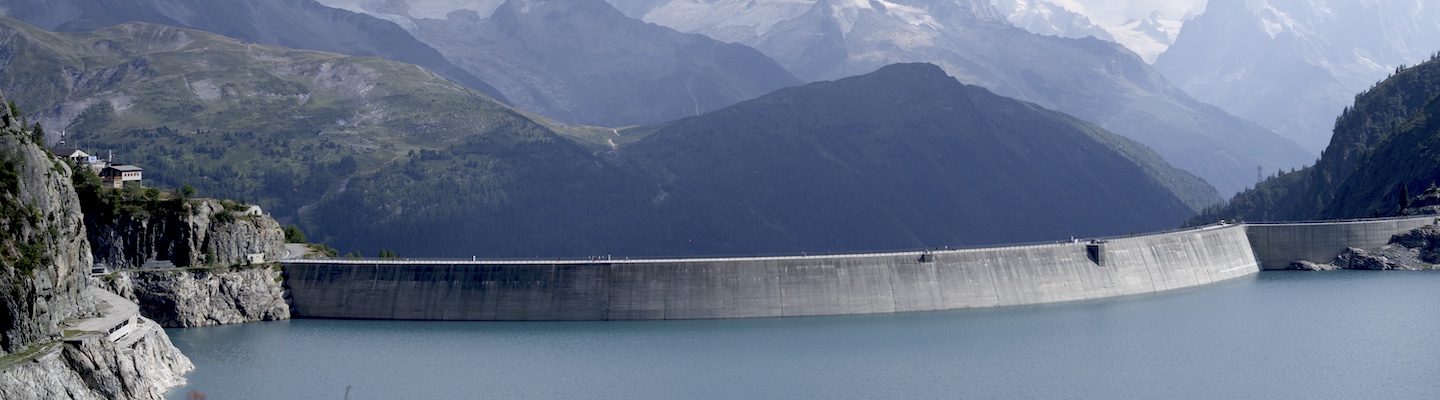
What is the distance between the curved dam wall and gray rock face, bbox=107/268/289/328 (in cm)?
267

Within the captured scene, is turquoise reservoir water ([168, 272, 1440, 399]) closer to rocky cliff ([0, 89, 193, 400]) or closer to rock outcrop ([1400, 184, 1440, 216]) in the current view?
rocky cliff ([0, 89, 193, 400])

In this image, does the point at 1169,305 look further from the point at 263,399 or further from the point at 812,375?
the point at 263,399

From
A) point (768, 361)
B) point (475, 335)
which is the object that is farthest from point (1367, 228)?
point (475, 335)

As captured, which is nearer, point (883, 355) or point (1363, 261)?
point (883, 355)

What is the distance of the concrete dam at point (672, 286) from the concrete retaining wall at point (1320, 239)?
3376 cm

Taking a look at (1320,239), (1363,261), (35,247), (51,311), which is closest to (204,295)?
(51,311)

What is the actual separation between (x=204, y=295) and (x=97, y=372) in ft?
133

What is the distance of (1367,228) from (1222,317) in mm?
41741

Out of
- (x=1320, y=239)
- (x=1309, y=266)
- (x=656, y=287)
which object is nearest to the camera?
(x=656, y=287)

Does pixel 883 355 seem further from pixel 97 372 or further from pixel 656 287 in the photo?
pixel 97 372

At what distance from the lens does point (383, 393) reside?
89.1m

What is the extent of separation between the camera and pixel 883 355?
332ft

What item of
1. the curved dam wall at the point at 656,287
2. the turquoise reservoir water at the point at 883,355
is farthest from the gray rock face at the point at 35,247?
the curved dam wall at the point at 656,287

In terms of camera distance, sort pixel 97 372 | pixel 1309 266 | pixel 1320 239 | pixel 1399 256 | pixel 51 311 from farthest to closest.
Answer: pixel 1320 239
pixel 1309 266
pixel 1399 256
pixel 51 311
pixel 97 372
